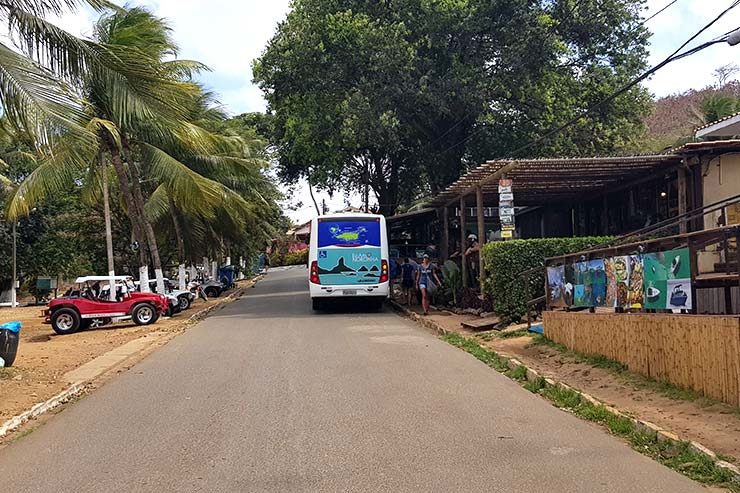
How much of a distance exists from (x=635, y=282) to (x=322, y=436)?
16.2 feet

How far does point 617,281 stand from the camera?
1040cm

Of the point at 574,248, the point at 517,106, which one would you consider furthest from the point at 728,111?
the point at 574,248

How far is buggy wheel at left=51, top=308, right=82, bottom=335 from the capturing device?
1923cm

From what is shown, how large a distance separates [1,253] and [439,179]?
68.9ft

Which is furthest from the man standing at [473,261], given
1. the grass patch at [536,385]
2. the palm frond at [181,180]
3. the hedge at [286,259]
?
the hedge at [286,259]

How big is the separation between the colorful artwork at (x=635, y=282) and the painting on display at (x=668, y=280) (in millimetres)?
147

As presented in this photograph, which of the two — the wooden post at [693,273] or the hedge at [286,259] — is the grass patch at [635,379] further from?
the hedge at [286,259]

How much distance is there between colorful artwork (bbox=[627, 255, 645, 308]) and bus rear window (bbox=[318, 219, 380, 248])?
1255 cm

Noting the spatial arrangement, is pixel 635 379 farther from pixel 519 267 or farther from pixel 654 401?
pixel 519 267

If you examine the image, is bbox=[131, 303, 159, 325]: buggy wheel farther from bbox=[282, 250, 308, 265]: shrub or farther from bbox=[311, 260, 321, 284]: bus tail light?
bbox=[282, 250, 308, 265]: shrub

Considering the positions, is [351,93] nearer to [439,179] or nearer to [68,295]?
[439,179]

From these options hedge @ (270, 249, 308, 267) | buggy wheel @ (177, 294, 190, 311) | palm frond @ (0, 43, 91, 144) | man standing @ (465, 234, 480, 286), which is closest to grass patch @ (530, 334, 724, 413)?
palm frond @ (0, 43, 91, 144)

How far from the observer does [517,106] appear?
2744 centimetres

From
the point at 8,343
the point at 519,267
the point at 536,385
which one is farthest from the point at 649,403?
the point at 8,343
